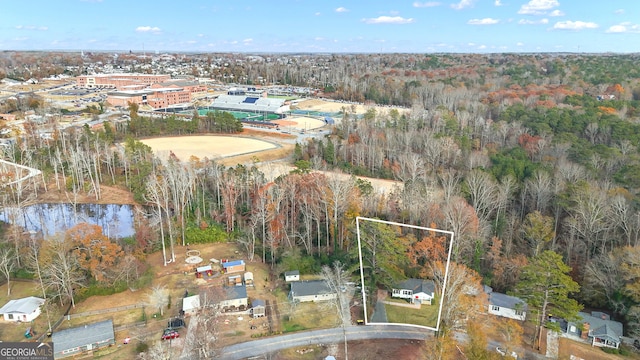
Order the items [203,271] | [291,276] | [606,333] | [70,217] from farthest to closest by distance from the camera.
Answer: [70,217], [203,271], [291,276], [606,333]

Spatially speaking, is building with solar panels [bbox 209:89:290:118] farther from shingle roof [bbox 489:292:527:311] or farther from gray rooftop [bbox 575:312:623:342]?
gray rooftop [bbox 575:312:623:342]

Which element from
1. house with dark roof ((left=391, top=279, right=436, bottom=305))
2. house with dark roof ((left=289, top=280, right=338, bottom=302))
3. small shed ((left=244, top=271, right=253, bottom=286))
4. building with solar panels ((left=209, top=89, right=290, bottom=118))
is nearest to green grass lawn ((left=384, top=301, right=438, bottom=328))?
house with dark roof ((left=391, top=279, right=436, bottom=305))

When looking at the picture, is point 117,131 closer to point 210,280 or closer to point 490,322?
point 210,280

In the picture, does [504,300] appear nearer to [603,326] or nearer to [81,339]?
[603,326]

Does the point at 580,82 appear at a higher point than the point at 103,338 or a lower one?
higher

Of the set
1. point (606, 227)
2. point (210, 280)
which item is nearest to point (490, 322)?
point (606, 227)

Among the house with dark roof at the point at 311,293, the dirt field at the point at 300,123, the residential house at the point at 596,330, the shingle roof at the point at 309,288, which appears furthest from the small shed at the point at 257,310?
the dirt field at the point at 300,123

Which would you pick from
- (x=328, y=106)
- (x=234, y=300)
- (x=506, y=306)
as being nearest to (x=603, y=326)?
(x=506, y=306)
